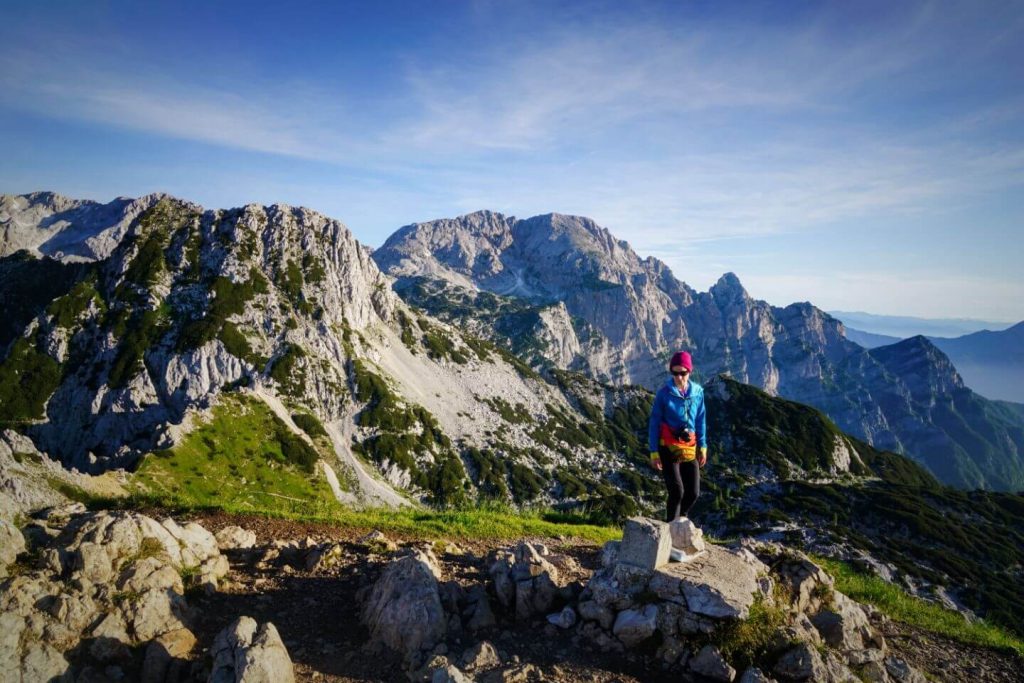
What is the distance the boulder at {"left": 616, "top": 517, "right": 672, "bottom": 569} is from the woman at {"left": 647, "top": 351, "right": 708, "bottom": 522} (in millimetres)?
1895

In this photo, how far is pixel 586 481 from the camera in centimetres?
18088

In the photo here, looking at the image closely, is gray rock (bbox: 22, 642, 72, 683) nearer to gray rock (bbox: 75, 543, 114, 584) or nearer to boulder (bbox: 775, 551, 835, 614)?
gray rock (bbox: 75, 543, 114, 584)

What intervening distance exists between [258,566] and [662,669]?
951 centimetres

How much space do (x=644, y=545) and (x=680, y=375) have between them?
447 cm

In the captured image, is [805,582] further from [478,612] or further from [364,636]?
[364,636]

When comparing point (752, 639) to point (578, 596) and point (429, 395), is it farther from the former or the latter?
point (429, 395)

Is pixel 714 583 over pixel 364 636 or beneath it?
over

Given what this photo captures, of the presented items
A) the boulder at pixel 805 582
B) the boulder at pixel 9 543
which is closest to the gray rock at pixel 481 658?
the boulder at pixel 805 582

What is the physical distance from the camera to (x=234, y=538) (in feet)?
42.9

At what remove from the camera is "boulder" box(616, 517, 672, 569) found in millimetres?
10738

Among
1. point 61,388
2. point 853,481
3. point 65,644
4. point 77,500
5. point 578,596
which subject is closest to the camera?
point 65,644

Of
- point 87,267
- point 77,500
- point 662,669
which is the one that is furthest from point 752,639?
point 87,267

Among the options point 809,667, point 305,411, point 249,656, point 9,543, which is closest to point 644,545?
point 809,667

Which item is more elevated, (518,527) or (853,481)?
(518,527)
